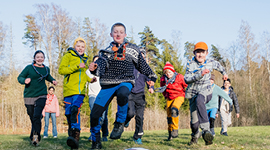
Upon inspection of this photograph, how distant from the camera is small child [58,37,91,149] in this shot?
5723 millimetres

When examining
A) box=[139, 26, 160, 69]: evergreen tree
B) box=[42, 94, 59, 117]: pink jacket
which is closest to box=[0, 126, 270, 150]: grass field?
box=[42, 94, 59, 117]: pink jacket

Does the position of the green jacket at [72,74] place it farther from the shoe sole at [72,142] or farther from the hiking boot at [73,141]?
the shoe sole at [72,142]

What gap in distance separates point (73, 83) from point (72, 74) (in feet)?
0.78

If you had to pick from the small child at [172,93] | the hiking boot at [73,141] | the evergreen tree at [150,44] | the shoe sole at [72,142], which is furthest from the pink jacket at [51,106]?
the evergreen tree at [150,44]

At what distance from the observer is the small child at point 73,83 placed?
5723 millimetres

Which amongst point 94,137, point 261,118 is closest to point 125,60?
point 94,137

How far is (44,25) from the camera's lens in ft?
101

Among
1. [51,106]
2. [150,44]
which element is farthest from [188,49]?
[51,106]

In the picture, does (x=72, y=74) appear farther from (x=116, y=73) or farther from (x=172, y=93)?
(x=172, y=93)

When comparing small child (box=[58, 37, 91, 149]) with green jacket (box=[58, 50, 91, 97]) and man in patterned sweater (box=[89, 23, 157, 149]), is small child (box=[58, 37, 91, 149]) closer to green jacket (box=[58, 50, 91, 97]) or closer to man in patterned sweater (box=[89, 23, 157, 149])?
green jacket (box=[58, 50, 91, 97])

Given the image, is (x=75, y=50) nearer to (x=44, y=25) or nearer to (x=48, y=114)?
(x=48, y=114)

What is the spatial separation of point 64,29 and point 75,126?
91.2 feet

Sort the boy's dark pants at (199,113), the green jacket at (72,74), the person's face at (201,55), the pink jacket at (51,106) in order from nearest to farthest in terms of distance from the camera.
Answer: the boy's dark pants at (199,113), the person's face at (201,55), the green jacket at (72,74), the pink jacket at (51,106)

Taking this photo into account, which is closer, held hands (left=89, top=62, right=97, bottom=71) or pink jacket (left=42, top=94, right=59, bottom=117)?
held hands (left=89, top=62, right=97, bottom=71)
